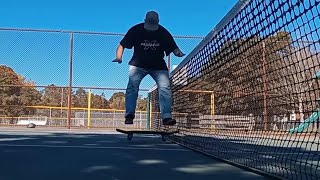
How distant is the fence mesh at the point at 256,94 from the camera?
5.00 metres

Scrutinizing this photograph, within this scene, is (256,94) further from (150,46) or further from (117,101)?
(117,101)

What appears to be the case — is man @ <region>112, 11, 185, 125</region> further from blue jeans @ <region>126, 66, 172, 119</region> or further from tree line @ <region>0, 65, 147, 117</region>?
tree line @ <region>0, 65, 147, 117</region>

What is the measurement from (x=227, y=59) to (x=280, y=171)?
2623mm

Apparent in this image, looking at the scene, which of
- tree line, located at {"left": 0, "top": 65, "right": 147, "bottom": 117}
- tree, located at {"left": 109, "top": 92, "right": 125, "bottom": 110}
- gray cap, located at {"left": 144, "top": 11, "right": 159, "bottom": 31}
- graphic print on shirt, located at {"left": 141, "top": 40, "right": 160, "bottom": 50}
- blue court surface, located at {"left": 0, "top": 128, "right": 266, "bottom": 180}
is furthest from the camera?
tree, located at {"left": 109, "top": 92, "right": 125, "bottom": 110}

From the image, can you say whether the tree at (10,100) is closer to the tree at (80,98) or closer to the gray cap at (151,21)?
the tree at (80,98)

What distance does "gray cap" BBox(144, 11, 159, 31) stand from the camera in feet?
22.9

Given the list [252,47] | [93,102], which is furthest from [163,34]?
[93,102]

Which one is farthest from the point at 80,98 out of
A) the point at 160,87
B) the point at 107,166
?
the point at 107,166

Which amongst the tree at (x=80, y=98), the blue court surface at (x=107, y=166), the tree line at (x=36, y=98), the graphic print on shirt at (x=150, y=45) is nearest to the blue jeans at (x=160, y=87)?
the graphic print on shirt at (x=150, y=45)

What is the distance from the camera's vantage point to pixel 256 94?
23.7 ft

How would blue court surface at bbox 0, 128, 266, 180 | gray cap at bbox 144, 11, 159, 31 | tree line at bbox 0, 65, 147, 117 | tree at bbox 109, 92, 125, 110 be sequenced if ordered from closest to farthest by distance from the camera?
blue court surface at bbox 0, 128, 266, 180 < gray cap at bbox 144, 11, 159, 31 < tree line at bbox 0, 65, 147, 117 < tree at bbox 109, 92, 125, 110

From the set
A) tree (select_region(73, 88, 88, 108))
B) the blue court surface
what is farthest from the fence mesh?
tree (select_region(73, 88, 88, 108))

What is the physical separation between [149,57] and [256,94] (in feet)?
5.60

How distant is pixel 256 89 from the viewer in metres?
7.19
